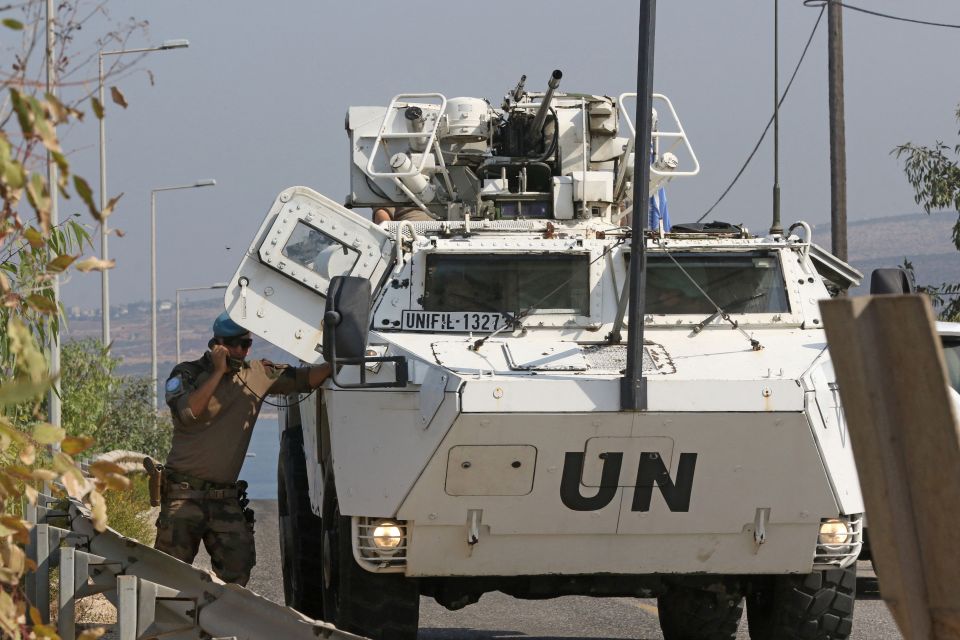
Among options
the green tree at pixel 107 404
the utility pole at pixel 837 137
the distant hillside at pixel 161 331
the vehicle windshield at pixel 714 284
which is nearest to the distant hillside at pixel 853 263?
the distant hillside at pixel 161 331

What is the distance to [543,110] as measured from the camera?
1006cm

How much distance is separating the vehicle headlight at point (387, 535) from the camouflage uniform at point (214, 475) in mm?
1403

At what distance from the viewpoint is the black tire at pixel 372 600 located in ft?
24.7

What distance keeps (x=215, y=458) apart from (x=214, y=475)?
9 centimetres

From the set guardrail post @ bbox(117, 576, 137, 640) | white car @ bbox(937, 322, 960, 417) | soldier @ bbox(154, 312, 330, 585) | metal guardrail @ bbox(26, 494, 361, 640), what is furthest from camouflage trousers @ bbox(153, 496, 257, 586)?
white car @ bbox(937, 322, 960, 417)

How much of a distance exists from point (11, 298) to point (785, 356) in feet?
14.5

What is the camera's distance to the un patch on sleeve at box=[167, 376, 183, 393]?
853 centimetres

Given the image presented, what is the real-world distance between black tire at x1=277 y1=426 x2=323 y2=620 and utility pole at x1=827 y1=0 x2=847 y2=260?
9.93m

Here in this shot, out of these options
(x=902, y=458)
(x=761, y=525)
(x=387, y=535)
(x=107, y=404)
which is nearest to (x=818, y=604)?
(x=761, y=525)

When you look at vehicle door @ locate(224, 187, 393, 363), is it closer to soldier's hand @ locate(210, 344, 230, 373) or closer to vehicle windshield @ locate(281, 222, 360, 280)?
vehicle windshield @ locate(281, 222, 360, 280)

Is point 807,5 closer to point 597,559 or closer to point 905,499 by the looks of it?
point 597,559

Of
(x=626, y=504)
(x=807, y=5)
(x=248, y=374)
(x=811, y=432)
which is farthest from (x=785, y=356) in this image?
(x=807, y=5)

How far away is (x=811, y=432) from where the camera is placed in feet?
22.6

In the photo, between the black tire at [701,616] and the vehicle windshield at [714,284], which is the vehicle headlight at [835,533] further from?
the black tire at [701,616]
